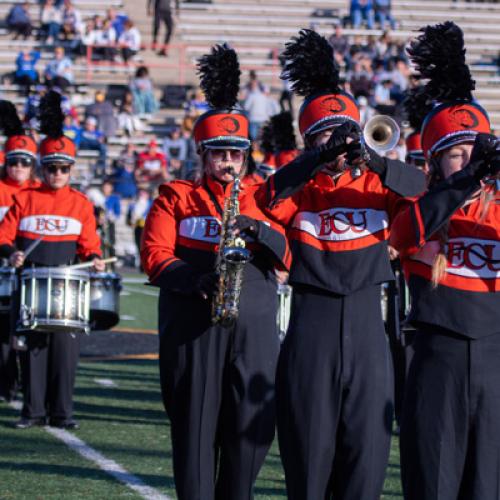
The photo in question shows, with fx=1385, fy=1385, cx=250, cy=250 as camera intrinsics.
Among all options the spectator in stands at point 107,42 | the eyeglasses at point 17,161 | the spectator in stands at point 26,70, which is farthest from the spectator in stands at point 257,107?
the eyeglasses at point 17,161

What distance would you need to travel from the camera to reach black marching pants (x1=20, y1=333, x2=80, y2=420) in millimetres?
8820

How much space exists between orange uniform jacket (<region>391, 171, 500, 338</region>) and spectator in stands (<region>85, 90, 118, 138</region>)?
851 inches

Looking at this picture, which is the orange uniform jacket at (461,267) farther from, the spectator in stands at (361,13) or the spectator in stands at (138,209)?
the spectator in stands at (361,13)

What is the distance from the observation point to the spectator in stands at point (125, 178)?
24.4m

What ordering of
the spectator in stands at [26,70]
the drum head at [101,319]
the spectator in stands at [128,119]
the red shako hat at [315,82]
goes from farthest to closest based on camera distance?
the spectator in stands at [26,70]
the spectator in stands at [128,119]
the drum head at [101,319]
the red shako hat at [315,82]

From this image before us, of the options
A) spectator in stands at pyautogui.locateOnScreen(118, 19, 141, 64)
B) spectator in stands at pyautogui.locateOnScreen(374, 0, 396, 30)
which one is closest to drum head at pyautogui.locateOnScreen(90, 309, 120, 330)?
spectator in stands at pyautogui.locateOnScreen(118, 19, 141, 64)

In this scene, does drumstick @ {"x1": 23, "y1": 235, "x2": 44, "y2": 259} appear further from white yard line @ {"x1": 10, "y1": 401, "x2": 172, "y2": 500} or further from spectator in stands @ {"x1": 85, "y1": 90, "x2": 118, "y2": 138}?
spectator in stands @ {"x1": 85, "y1": 90, "x2": 118, "y2": 138}


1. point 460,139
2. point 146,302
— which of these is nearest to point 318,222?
point 460,139

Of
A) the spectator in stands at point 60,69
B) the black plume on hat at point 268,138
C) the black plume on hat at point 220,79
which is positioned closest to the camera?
the black plume on hat at point 220,79

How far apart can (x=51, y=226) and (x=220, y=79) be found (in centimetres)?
328

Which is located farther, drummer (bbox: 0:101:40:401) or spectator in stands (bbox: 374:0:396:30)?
spectator in stands (bbox: 374:0:396:30)

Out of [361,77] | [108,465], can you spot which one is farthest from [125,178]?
[108,465]

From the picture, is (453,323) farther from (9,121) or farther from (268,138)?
(268,138)

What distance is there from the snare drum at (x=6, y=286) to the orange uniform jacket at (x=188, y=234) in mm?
4038
